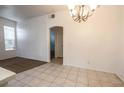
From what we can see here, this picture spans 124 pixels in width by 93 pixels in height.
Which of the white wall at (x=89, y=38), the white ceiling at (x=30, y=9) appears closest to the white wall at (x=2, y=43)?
the white ceiling at (x=30, y=9)

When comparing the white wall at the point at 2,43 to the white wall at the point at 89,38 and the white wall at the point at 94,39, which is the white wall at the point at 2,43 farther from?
the white wall at the point at 94,39

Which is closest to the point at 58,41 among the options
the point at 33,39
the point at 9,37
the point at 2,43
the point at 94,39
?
the point at 33,39

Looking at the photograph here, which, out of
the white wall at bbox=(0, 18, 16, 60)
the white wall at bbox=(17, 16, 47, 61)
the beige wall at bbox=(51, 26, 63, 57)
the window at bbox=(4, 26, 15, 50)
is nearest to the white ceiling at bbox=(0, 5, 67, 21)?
the white wall at bbox=(17, 16, 47, 61)

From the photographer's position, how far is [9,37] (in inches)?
231

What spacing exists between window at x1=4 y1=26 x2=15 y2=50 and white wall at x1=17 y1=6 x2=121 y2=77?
80.3 inches

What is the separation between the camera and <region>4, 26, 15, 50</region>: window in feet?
18.5

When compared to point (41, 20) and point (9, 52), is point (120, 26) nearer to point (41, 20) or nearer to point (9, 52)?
point (41, 20)

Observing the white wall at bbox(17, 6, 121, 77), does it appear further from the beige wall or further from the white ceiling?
the beige wall

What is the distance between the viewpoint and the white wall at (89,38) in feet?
10.7

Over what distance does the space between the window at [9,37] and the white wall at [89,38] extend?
6.69ft

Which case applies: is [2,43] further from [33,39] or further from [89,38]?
[89,38]

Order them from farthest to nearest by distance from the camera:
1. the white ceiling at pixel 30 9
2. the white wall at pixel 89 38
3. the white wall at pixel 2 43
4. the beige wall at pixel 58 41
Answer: the beige wall at pixel 58 41 → the white wall at pixel 2 43 → the white ceiling at pixel 30 9 → the white wall at pixel 89 38

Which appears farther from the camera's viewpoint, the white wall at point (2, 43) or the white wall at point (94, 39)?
the white wall at point (2, 43)

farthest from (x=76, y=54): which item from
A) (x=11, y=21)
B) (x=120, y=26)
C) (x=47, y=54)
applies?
(x=11, y=21)
